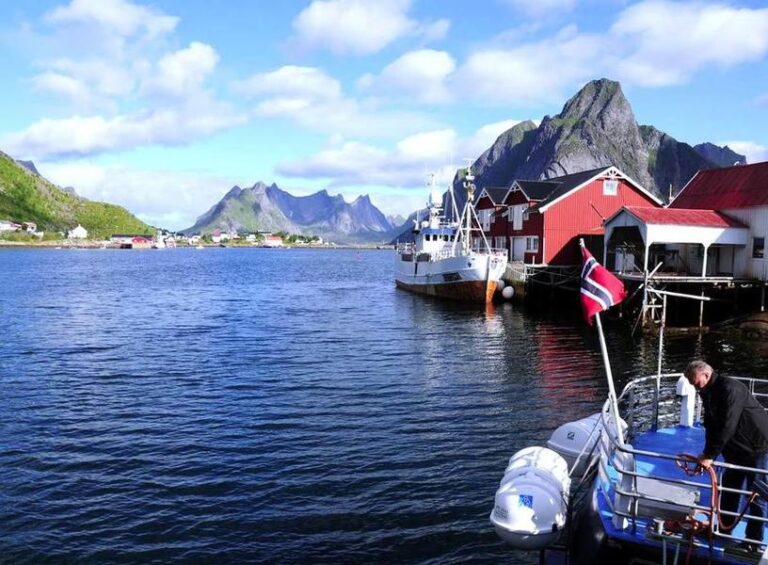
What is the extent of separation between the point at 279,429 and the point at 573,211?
132 ft

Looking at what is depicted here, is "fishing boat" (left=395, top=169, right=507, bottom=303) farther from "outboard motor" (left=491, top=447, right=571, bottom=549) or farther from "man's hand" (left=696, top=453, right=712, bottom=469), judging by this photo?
"man's hand" (left=696, top=453, right=712, bottom=469)

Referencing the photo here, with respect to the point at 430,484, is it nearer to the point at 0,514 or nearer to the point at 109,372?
the point at 0,514

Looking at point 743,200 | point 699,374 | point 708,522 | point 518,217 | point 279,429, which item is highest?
point 743,200

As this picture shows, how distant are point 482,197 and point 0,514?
56697 mm

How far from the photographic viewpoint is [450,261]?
5275cm

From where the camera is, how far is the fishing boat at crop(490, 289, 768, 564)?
7648 millimetres

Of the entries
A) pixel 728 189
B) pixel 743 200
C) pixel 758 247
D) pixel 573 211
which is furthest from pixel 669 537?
pixel 573 211

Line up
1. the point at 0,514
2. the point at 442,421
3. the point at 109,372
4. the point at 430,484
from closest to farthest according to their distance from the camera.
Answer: the point at 0,514 < the point at 430,484 < the point at 442,421 < the point at 109,372

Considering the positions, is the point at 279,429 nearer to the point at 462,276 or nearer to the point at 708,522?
the point at 708,522

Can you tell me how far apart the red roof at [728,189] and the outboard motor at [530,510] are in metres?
36.4

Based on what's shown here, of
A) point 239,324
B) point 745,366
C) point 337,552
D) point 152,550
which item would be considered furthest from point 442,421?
point 239,324

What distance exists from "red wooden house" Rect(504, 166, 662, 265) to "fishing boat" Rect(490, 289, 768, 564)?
4121 centimetres

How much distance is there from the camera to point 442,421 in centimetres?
1830

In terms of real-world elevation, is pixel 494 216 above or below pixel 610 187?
below
